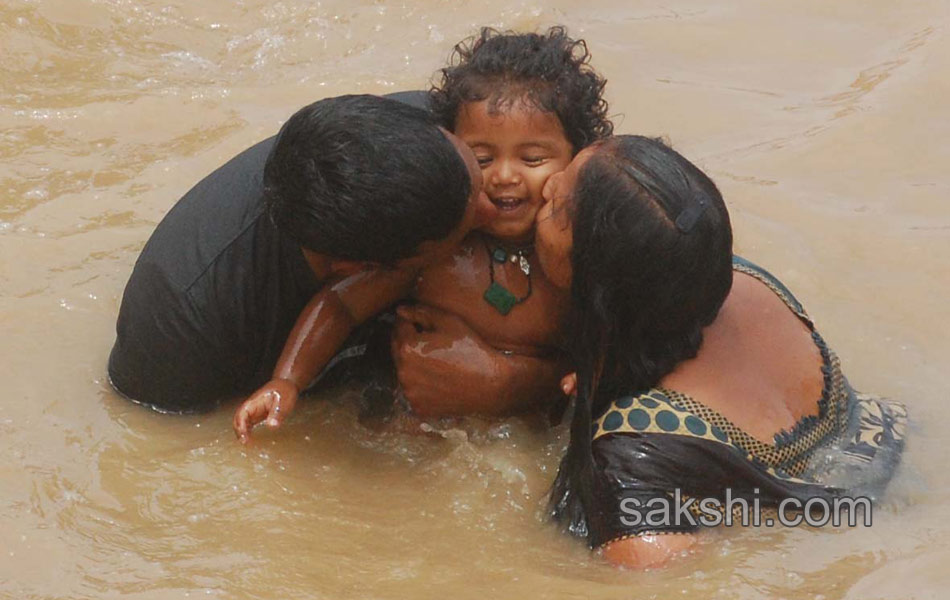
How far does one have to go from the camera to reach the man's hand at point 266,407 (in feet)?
11.5

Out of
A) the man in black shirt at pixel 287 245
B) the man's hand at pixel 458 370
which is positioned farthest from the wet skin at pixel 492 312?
the man in black shirt at pixel 287 245

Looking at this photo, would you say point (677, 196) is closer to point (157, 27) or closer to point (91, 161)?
point (91, 161)

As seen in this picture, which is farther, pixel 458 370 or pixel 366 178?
pixel 458 370

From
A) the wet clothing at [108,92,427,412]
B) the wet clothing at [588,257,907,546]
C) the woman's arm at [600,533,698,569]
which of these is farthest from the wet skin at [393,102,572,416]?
the woman's arm at [600,533,698,569]

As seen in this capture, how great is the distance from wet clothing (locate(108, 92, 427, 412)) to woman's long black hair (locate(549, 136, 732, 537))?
0.91m

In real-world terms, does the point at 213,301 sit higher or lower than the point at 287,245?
lower

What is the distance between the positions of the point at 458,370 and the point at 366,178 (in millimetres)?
716

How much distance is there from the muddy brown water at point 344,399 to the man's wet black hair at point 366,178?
0.73 meters

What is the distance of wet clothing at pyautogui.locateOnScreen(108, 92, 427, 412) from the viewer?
3.77 meters

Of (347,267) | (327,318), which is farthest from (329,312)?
(347,267)

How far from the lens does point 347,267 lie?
3645 mm

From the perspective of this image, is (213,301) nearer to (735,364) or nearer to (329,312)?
(329,312)

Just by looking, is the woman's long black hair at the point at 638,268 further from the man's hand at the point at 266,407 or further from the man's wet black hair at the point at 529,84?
the man's hand at the point at 266,407

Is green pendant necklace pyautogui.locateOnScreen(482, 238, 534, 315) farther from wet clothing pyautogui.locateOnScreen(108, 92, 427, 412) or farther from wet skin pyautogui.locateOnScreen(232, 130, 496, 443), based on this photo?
wet clothing pyautogui.locateOnScreen(108, 92, 427, 412)
